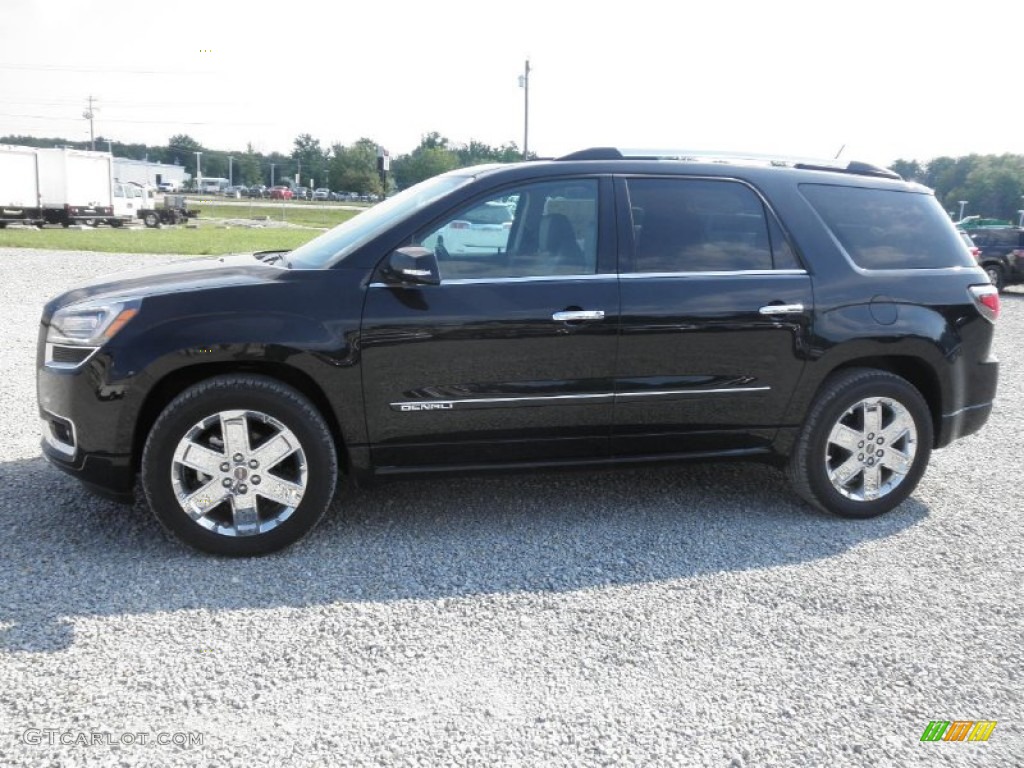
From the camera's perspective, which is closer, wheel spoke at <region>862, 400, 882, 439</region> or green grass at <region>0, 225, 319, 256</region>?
wheel spoke at <region>862, 400, 882, 439</region>

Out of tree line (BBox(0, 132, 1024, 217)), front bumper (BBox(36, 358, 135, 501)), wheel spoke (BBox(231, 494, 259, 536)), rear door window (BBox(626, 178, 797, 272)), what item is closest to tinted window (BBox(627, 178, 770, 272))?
rear door window (BBox(626, 178, 797, 272))

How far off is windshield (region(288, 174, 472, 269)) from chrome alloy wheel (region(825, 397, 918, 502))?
2384 millimetres

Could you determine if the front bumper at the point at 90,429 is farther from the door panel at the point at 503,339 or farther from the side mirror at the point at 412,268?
the side mirror at the point at 412,268

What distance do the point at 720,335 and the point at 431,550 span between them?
175cm

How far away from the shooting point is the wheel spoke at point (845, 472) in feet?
14.9

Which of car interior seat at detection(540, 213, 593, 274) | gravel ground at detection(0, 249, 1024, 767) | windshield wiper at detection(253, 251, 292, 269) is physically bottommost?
gravel ground at detection(0, 249, 1024, 767)

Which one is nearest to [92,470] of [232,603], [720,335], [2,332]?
[232,603]

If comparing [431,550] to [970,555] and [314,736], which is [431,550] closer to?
[314,736]

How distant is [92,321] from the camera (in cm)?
379

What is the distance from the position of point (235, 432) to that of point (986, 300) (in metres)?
3.99

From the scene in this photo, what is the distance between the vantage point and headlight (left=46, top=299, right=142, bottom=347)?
374cm

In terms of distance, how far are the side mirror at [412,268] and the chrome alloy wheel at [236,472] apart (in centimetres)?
84

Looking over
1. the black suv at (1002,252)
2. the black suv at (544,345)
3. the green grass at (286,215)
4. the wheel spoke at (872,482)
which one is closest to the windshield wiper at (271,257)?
the black suv at (544,345)

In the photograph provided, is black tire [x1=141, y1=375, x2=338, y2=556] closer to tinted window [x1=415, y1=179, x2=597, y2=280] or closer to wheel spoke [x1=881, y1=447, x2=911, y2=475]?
tinted window [x1=415, y1=179, x2=597, y2=280]
